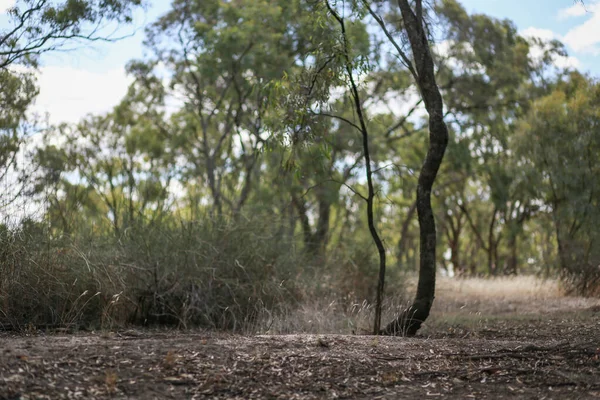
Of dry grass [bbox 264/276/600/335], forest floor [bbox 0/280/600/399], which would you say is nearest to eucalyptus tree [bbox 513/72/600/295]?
dry grass [bbox 264/276/600/335]

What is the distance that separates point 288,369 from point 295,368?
0.25ft

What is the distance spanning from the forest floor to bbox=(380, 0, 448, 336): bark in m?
0.90

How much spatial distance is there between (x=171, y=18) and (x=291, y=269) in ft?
38.5

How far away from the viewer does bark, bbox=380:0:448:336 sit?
7.78 meters

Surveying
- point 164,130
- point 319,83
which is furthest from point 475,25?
point 319,83

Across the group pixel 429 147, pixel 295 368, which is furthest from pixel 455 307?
pixel 295 368

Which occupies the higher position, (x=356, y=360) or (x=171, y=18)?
(x=171, y=18)

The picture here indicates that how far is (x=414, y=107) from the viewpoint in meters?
23.2

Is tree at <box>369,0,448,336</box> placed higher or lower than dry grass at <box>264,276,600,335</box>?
higher

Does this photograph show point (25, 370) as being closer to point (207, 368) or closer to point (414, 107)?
point (207, 368)

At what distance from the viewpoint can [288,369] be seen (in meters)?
5.54

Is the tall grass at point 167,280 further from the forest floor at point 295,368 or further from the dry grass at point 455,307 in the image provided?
the forest floor at point 295,368

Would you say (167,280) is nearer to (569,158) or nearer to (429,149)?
(429,149)

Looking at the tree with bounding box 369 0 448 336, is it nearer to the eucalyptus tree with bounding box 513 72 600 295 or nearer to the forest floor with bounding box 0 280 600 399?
the forest floor with bounding box 0 280 600 399
